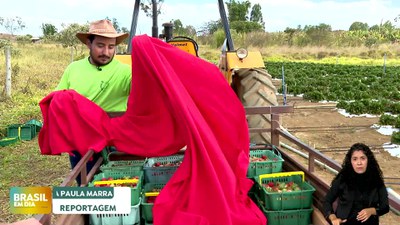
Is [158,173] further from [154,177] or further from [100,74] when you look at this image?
[100,74]

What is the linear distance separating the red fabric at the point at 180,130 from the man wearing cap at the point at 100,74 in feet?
1.40

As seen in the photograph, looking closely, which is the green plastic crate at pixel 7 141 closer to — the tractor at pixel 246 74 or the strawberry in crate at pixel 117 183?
the tractor at pixel 246 74

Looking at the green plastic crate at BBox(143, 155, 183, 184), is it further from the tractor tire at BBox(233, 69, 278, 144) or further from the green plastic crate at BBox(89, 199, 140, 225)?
the tractor tire at BBox(233, 69, 278, 144)

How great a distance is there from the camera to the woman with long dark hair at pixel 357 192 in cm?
237

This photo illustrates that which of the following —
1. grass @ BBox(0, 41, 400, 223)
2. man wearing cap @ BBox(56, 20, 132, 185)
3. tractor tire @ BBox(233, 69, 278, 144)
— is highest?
man wearing cap @ BBox(56, 20, 132, 185)

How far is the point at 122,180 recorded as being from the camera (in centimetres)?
280

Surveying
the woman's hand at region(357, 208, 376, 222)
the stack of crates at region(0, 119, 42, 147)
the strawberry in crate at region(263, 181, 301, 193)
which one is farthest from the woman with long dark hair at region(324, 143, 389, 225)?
the stack of crates at region(0, 119, 42, 147)

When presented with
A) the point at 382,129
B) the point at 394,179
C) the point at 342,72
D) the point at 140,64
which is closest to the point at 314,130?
the point at 382,129

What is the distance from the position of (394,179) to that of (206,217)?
391 centimetres

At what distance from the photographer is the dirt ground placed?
18.4 ft

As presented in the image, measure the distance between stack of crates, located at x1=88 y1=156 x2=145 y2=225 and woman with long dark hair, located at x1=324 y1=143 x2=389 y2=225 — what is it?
120 cm

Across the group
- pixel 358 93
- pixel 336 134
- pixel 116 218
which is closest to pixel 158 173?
pixel 116 218

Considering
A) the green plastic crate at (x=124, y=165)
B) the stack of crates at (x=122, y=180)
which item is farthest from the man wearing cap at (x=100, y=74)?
the stack of crates at (x=122, y=180)

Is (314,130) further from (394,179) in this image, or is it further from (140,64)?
(140,64)
